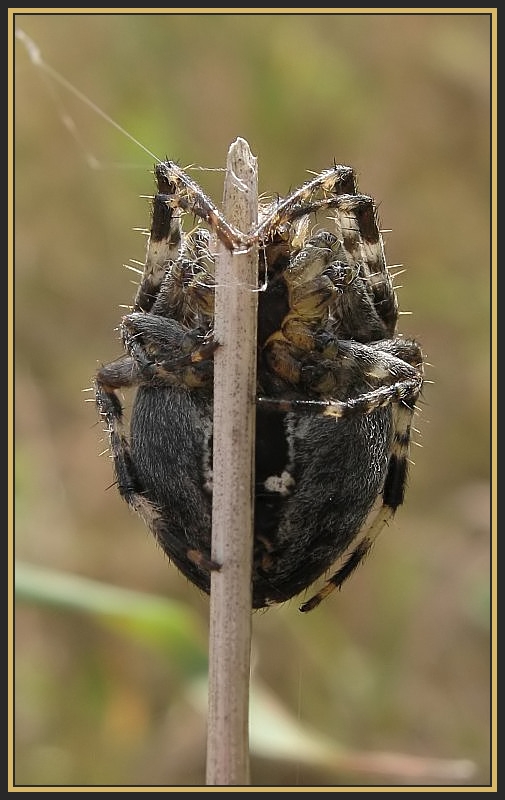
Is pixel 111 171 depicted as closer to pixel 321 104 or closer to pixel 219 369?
pixel 321 104

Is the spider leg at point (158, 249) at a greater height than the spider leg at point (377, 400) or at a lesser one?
greater

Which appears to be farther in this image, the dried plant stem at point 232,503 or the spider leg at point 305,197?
the spider leg at point 305,197

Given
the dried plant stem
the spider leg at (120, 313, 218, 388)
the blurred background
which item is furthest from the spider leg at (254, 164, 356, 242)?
the blurred background

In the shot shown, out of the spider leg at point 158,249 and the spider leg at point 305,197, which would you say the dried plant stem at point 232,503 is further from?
the spider leg at point 158,249

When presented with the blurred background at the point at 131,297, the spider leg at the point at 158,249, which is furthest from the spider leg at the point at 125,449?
the blurred background at the point at 131,297

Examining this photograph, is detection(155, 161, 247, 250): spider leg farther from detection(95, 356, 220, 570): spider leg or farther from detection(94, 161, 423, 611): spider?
detection(95, 356, 220, 570): spider leg

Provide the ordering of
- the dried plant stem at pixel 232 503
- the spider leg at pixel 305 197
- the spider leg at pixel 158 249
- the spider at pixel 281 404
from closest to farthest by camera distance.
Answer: the dried plant stem at pixel 232 503 < the spider leg at pixel 305 197 < the spider at pixel 281 404 < the spider leg at pixel 158 249

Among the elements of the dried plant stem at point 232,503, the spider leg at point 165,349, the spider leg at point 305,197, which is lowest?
the dried plant stem at point 232,503

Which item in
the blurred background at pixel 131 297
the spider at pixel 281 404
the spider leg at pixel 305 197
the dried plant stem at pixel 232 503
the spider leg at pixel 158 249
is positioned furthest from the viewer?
the blurred background at pixel 131 297
